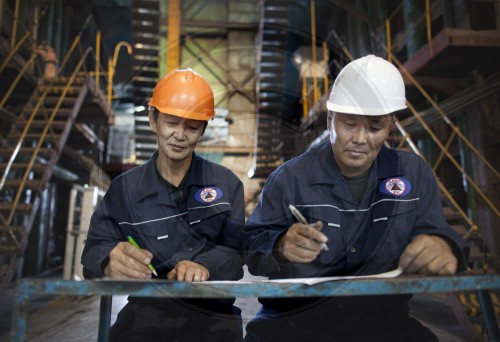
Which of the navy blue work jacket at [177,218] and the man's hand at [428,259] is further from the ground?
the navy blue work jacket at [177,218]

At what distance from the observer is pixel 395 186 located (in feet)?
6.82

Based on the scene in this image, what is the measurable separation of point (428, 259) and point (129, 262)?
1.32 m

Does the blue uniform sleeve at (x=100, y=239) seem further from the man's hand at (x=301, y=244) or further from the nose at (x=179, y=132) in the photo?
the man's hand at (x=301, y=244)

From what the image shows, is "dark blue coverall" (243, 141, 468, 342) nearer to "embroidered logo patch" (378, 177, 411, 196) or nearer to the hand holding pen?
"embroidered logo patch" (378, 177, 411, 196)

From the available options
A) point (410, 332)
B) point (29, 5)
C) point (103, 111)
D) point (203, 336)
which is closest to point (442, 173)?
point (410, 332)

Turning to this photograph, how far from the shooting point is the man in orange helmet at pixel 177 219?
6.64ft

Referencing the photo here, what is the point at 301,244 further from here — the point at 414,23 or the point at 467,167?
the point at 414,23

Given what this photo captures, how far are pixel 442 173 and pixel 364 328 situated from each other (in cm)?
626

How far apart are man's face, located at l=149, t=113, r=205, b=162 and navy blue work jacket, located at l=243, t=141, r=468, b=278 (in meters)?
0.52

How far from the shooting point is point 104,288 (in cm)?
133

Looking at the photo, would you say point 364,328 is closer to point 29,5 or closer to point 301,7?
point 29,5

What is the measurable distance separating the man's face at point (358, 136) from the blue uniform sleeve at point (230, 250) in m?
0.67

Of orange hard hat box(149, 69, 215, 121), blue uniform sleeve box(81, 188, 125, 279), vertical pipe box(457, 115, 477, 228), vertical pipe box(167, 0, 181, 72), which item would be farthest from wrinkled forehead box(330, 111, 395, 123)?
vertical pipe box(457, 115, 477, 228)

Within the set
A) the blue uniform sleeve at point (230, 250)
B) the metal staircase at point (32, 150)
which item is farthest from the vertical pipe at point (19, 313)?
the metal staircase at point (32, 150)
